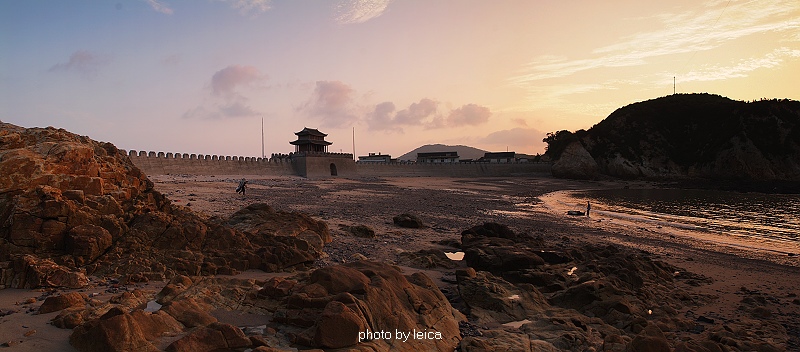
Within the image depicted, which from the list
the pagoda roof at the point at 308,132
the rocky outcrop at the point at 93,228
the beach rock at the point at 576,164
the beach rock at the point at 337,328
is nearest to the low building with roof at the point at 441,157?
the beach rock at the point at 576,164

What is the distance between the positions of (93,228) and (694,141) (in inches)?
3475

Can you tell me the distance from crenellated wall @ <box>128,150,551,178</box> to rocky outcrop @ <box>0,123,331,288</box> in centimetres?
3349

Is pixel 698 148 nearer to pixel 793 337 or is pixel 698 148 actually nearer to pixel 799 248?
pixel 799 248

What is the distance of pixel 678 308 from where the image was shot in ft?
25.1

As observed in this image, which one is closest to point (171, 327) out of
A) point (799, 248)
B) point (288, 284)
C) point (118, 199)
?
point (288, 284)

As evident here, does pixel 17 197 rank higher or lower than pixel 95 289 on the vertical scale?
higher

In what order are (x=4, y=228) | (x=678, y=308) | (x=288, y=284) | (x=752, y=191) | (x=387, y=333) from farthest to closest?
(x=752, y=191)
(x=678, y=308)
(x=4, y=228)
(x=288, y=284)
(x=387, y=333)

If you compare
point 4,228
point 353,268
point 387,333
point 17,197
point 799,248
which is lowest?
point 799,248

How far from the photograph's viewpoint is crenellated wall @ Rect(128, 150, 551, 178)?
3991cm

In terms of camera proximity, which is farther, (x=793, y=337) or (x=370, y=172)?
(x=370, y=172)

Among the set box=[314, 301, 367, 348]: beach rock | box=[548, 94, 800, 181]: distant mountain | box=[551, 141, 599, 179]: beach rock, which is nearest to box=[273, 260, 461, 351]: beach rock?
box=[314, 301, 367, 348]: beach rock

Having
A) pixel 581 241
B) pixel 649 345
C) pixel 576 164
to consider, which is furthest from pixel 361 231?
pixel 576 164

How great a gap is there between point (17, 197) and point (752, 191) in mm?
61292

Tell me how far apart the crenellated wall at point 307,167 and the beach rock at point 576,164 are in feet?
33.0
